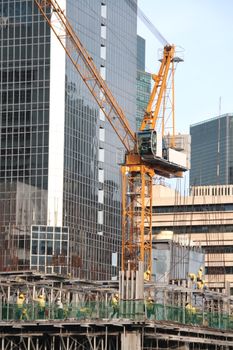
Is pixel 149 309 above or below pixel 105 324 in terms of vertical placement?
above

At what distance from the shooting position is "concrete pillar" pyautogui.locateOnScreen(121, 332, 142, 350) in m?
71.3

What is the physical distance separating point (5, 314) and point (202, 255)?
84082 mm

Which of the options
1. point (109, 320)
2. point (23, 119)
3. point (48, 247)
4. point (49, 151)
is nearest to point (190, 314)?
point (109, 320)

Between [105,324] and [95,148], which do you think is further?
[95,148]

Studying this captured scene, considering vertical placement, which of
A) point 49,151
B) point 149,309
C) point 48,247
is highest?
point 49,151

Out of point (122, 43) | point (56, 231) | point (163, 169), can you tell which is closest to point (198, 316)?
point (163, 169)

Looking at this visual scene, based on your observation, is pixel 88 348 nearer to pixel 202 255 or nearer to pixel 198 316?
pixel 198 316

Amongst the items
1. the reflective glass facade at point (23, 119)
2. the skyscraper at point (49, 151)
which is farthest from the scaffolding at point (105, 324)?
the reflective glass facade at point (23, 119)

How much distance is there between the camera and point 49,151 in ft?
535

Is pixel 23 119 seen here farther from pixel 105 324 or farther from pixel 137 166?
pixel 105 324

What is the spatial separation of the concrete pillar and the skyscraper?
8619 centimetres

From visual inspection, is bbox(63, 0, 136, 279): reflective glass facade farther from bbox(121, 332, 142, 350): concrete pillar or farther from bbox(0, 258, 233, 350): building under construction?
bbox(121, 332, 142, 350): concrete pillar

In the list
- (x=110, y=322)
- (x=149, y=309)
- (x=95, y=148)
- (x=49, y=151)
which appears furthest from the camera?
(x=95, y=148)

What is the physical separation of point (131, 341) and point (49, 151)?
93.4 meters
